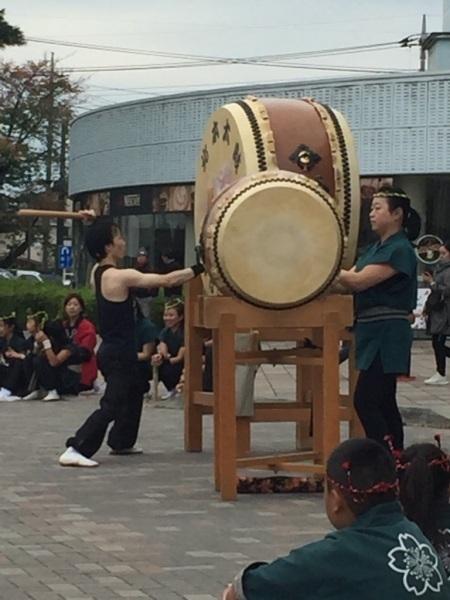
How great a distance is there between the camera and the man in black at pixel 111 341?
1072 centimetres

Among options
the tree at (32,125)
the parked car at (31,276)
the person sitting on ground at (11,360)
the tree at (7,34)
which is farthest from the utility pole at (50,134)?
the person sitting on ground at (11,360)

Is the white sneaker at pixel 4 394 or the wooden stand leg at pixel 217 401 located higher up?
the wooden stand leg at pixel 217 401

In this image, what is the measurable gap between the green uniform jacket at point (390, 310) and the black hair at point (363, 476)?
17.3ft

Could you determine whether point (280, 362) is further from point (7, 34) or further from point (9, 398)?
point (7, 34)

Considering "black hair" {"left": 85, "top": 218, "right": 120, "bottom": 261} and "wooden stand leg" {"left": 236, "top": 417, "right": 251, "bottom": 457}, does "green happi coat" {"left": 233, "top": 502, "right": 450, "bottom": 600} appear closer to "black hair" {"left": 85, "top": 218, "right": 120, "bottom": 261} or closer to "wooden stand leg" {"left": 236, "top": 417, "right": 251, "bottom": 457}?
"wooden stand leg" {"left": 236, "top": 417, "right": 251, "bottom": 457}

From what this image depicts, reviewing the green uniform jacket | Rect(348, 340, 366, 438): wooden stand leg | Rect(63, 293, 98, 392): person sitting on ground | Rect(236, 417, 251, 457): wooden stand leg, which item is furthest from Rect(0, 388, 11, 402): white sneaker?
the green uniform jacket

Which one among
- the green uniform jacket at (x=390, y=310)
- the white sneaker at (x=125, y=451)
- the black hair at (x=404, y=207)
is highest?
the black hair at (x=404, y=207)

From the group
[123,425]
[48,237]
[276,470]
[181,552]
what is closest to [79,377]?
[123,425]

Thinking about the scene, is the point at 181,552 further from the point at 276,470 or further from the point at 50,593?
the point at 276,470

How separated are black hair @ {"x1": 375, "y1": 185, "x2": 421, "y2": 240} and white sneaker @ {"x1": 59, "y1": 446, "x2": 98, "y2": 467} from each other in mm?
2944

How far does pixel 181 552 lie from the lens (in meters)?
7.86

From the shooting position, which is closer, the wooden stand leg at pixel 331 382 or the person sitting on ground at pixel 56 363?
the wooden stand leg at pixel 331 382

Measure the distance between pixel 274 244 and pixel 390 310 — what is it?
2.99 feet

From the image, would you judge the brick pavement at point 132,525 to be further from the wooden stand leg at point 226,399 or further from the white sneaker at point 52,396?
the white sneaker at point 52,396
